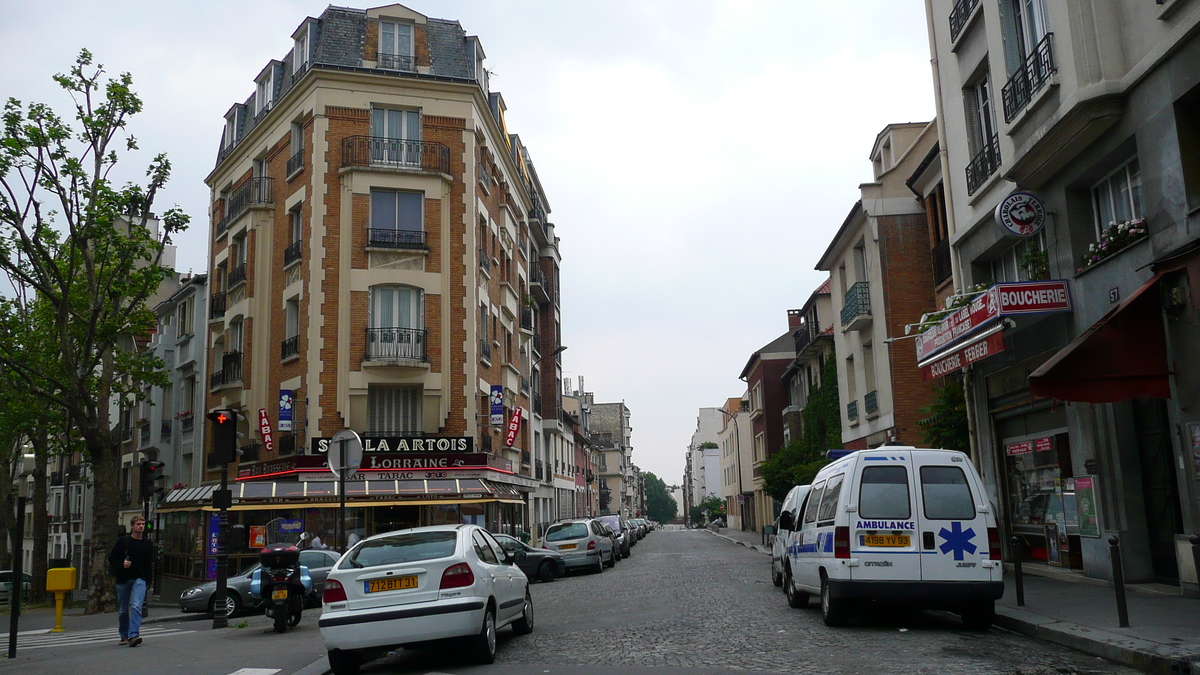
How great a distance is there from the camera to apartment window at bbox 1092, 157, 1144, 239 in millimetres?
13484

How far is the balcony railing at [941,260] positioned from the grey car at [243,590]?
15271mm


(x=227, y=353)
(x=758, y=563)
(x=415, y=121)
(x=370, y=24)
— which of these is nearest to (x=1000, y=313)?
(x=758, y=563)

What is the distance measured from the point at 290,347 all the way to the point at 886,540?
2323 cm

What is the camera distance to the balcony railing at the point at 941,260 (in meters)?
22.5

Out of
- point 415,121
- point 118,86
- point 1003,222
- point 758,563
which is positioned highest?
point 415,121

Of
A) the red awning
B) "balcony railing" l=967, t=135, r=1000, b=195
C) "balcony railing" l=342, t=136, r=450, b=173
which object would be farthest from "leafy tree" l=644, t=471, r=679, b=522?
the red awning

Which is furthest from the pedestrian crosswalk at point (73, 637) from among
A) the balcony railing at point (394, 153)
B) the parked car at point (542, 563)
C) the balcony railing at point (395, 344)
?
the balcony railing at point (394, 153)

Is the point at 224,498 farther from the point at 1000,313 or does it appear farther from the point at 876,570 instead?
the point at 1000,313

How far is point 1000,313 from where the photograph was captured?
14500mm

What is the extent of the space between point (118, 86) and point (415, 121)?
1021 centimetres

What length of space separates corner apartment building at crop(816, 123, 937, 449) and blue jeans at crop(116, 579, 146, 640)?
19273 mm

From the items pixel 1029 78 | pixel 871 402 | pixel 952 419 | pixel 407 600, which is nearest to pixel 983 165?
pixel 1029 78

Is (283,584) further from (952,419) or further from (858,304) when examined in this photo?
(858,304)

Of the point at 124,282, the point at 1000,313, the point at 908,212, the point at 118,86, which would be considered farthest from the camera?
the point at 908,212
